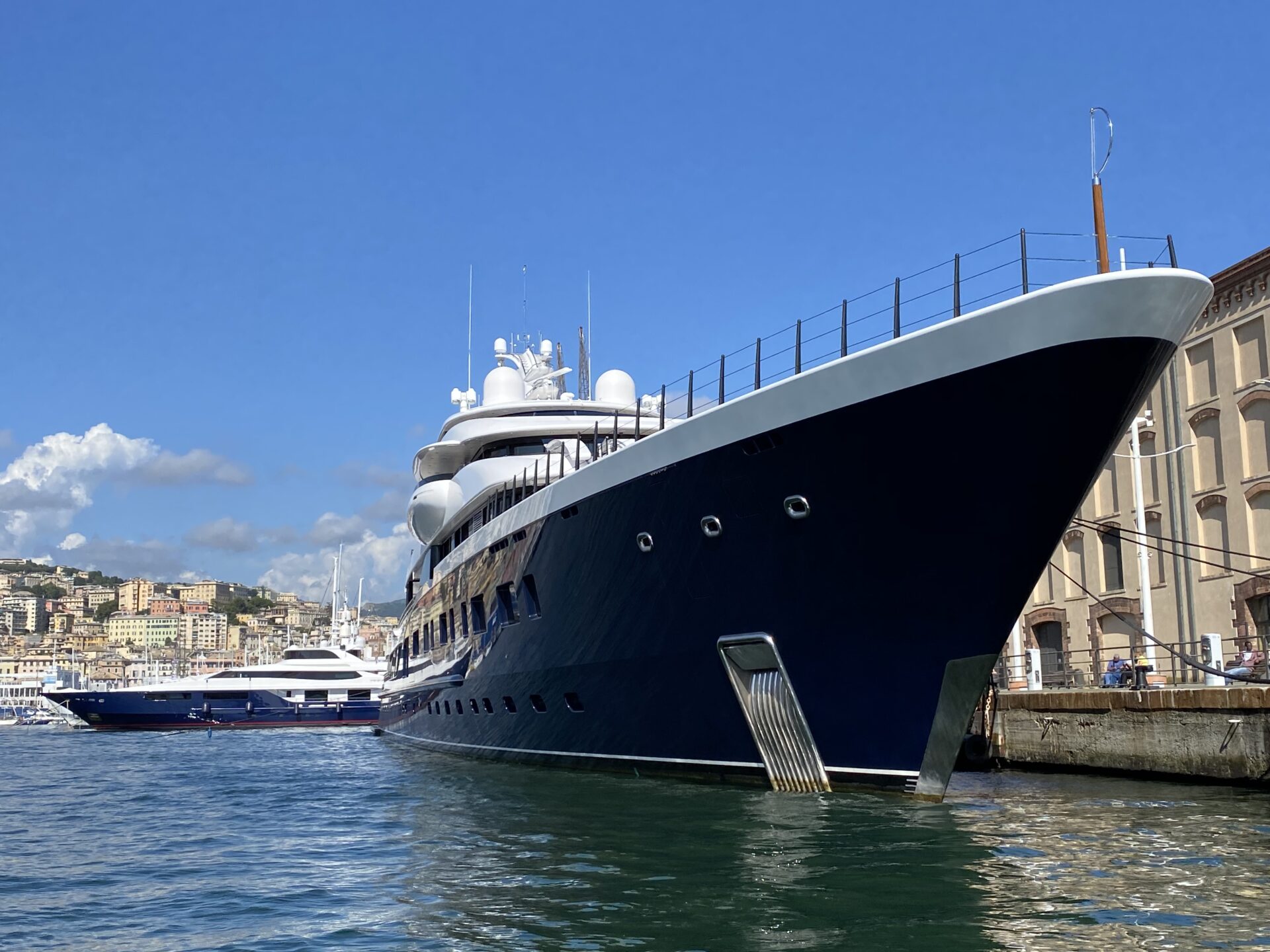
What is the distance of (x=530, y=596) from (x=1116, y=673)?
1180 centimetres

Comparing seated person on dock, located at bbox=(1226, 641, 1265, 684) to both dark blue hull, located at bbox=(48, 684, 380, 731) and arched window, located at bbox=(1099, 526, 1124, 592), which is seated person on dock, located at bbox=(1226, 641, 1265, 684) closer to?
arched window, located at bbox=(1099, 526, 1124, 592)

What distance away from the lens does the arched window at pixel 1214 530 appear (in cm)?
2812

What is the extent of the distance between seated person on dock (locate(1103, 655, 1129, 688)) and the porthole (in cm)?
1107

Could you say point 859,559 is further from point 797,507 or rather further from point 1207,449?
point 1207,449

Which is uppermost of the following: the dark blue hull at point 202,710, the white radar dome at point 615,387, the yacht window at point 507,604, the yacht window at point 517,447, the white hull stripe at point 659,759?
the white radar dome at point 615,387

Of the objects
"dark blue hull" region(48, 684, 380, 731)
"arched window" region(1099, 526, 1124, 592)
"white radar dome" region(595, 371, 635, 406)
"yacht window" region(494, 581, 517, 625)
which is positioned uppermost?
"white radar dome" region(595, 371, 635, 406)

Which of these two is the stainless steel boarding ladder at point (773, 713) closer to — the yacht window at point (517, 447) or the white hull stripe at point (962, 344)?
the white hull stripe at point (962, 344)

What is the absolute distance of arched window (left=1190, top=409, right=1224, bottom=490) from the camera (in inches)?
1124

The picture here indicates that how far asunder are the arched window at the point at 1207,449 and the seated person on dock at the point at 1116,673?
6.99 metres

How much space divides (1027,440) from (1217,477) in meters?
19.0

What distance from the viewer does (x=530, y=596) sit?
1884 centimetres

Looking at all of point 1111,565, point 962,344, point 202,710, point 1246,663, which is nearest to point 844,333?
point 962,344

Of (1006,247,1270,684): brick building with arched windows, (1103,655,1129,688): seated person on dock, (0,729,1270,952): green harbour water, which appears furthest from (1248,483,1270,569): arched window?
(0,729,1270,952): green harbour water

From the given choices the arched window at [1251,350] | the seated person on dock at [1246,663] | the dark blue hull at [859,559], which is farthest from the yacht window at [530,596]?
the arched window at [1251,350]
